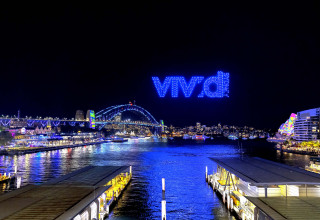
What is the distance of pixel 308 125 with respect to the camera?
7569 cm

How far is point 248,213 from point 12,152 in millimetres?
42506

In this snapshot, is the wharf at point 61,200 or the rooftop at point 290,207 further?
the wharf at point 61,200

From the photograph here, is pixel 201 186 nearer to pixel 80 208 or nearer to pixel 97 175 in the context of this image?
pixel 97 175

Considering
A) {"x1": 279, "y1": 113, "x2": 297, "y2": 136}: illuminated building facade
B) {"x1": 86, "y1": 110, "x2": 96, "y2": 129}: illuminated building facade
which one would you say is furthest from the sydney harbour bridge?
{"x1": 279, "y1": 113, "x2": 297, "y2": 136}: illuminated building facade

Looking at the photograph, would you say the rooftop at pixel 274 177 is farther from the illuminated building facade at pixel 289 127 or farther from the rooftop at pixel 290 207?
the illuminated building facade at pixel 289 127

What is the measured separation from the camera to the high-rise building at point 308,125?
7281 cm

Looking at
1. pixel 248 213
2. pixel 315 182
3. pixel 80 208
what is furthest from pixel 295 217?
pixel 80 208

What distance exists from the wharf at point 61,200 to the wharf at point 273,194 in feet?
17.9

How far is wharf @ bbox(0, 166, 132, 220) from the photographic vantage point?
880 centimetres

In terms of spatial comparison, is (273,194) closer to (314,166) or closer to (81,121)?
(314,166)

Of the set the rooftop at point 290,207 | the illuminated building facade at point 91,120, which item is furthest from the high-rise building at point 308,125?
the illuminated building facade at point 91,120

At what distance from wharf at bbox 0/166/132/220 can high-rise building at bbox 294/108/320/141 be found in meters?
67.4

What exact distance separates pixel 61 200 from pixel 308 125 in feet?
250

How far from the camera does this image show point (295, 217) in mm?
8438
